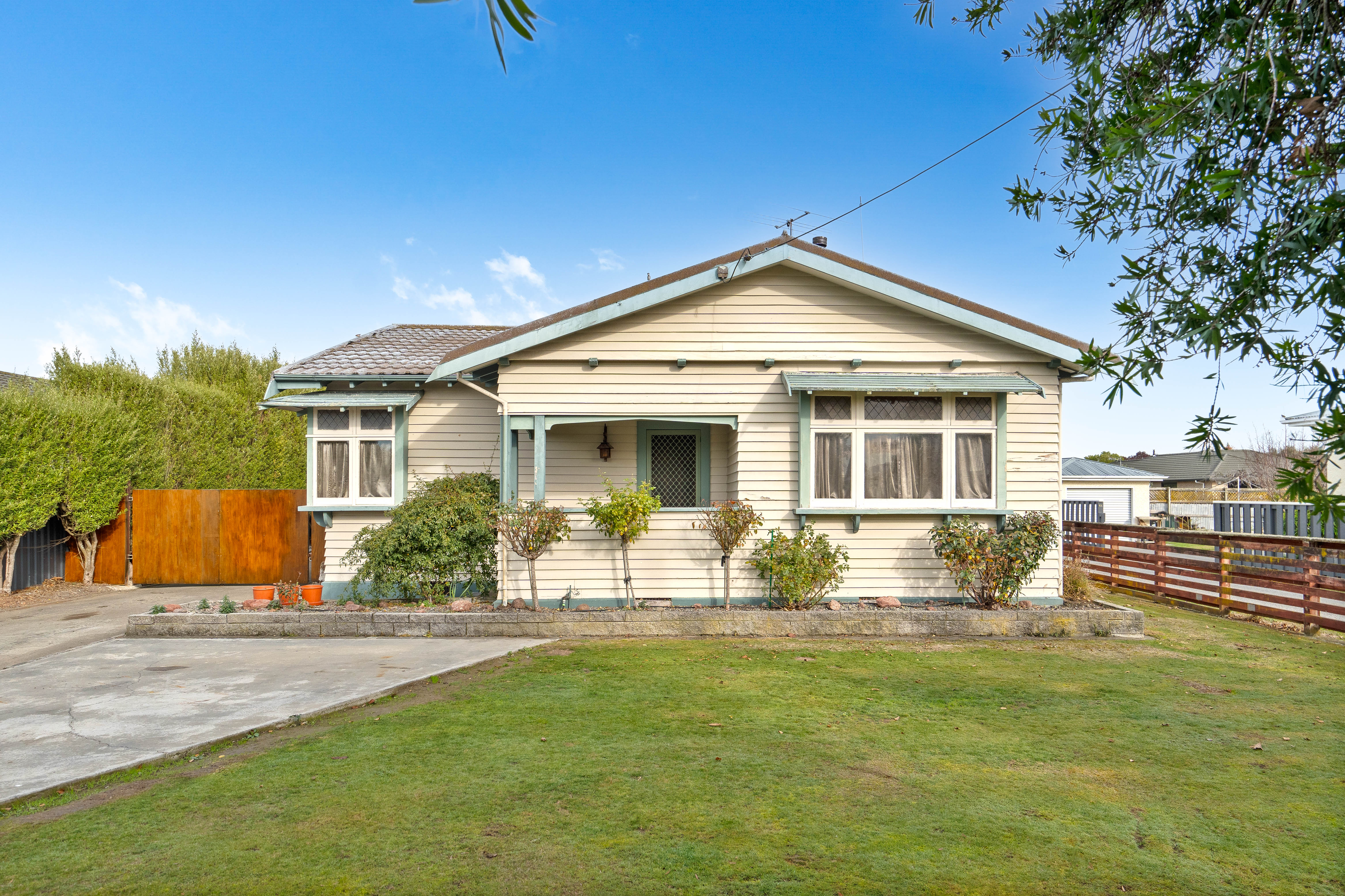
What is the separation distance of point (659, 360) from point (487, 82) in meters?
7.78

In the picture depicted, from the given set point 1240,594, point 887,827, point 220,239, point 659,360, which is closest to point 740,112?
point 659,360

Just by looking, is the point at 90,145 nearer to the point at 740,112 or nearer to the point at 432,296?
the point at 432,296

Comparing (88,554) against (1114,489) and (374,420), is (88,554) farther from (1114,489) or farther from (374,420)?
(1114,489)

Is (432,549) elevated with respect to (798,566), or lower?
elevated

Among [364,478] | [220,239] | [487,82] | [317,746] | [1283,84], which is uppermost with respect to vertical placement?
[220,239]

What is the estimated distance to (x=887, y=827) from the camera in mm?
3697

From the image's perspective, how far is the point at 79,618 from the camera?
10.8 metres

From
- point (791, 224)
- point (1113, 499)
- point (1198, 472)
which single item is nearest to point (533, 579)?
point (791, 224)

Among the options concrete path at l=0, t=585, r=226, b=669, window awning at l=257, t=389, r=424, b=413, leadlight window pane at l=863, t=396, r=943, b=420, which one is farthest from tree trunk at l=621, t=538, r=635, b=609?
concrete path at l=0, t=585, r=226, b=669

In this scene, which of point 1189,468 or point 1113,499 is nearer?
point 1113,499

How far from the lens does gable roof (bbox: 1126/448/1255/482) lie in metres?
48.7

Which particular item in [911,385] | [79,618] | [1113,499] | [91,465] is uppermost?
[911,385]

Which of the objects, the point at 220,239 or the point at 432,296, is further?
the point at 432,296

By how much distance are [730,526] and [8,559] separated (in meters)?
12.8
